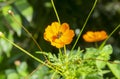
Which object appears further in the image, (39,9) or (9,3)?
(39,9)

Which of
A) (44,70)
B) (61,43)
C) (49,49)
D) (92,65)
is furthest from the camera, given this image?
(49,49)

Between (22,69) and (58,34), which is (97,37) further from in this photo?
(22,69)

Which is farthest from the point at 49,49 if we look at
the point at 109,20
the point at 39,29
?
the point at 109,20

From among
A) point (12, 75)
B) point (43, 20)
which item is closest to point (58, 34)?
point (12, 75)

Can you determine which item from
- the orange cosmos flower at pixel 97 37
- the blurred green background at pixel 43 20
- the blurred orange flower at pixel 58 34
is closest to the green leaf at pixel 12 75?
the blurred green background at pixel 43 20

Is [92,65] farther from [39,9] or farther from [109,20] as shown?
[109,20]

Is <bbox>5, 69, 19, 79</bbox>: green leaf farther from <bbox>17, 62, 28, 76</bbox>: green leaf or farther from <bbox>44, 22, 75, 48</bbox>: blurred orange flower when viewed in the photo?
<bbox>44, 22, 75, 48</bbox>: blurred orange flower
